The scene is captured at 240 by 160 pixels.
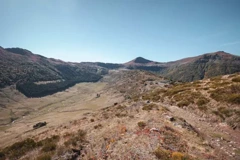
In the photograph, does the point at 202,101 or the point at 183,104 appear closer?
the point at 202,101

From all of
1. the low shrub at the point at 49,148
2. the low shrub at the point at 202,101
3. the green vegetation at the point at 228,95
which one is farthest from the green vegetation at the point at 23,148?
the green vegetation at the point at 228,95

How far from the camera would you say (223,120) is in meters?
19.5

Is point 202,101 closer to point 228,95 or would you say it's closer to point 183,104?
point 183,104

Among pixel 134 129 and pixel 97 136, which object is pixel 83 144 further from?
pixel 134 129

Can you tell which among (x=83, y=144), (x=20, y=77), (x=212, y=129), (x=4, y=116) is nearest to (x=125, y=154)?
(x=83, y=144)

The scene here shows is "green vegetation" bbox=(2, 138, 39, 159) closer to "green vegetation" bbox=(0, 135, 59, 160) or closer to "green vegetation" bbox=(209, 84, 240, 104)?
"green vegetation" bbox=(0, 135, 59, 160)

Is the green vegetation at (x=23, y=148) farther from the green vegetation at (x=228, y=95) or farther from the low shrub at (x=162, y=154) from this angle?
the green vegetation at (x=228, y=95)

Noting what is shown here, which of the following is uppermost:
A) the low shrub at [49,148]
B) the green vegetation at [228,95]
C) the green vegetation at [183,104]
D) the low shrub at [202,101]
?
the green vegetation at [228,95]

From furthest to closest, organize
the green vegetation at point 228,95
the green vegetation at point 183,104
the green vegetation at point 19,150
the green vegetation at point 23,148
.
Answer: the green vegetation at point 183,104 → the green vegetation at point 228,95 → the green vegetation at point 19,150 → the green vegetation at point 23,148

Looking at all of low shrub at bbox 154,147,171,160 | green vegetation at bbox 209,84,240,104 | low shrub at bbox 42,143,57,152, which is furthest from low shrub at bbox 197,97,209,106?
low shrub at bbox 42,143,57,152

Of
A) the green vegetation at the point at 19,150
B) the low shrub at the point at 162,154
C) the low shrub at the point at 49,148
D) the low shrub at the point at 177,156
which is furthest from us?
the green vegetation at the point at 19,150

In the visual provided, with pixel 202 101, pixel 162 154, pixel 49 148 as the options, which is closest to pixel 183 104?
pixel 202 101

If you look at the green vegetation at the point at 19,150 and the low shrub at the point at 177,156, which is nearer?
the low shrub at the point at 177,156

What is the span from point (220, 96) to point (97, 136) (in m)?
21.0
